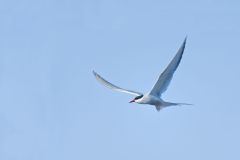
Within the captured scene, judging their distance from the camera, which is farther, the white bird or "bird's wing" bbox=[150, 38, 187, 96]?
the white bird

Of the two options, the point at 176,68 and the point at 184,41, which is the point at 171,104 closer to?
the point at 176,68

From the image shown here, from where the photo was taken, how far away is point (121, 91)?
1889 inches

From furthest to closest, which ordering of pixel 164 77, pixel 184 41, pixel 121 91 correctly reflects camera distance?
pixel 121 91, pixel 164 77, pixel 184 41

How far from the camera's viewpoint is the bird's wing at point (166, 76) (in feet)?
126

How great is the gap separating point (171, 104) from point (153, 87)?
5.27 feet

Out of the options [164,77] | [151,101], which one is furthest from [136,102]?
[164,77]

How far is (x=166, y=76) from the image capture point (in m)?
40.9

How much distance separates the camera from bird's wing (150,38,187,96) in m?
38.5

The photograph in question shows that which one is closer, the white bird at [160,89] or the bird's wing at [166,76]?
the bird's wing at [166,76]

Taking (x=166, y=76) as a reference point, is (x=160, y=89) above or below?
below

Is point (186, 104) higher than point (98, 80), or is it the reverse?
point (98, 80)

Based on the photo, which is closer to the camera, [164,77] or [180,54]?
[180,54]

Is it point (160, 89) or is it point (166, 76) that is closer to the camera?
point (166, 76)

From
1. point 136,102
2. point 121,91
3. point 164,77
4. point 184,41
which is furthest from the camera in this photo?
point 121,91
